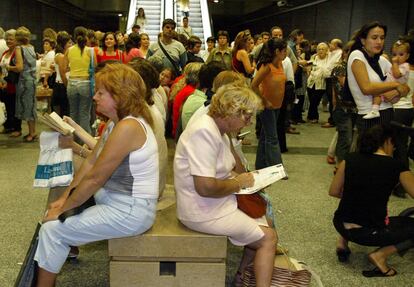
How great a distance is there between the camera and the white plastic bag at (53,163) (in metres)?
2.64

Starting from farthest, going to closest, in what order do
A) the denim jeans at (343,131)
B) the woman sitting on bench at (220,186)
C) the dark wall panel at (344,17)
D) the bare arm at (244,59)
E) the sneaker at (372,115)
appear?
1. the dark wall panel at (344,17)
2. the bare arm at (244,59)
3. the denim jeans at (343,131)
4. the sneaker at (372,115)
5. the woman sitting on bench at (220,186)

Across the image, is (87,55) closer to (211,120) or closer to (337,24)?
(211,120)

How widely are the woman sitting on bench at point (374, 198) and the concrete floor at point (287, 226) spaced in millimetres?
200

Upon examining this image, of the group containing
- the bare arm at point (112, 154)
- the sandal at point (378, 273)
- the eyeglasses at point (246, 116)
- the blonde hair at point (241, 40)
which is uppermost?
the blonde hair at point (241, 40)

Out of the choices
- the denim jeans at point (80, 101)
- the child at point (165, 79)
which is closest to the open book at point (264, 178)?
the child at point (165, 79)

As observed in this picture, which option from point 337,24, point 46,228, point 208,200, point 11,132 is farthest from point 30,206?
point 337,24

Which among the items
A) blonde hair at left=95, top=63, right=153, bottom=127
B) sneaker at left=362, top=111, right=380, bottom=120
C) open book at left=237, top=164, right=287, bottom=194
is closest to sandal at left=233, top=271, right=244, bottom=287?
open book at left=237, top=164, right=287, bottom=194

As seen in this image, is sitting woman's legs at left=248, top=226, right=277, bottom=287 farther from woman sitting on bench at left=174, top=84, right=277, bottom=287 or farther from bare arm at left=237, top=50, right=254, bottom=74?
bare arm at left=237, top=50, right=254, bottom=74

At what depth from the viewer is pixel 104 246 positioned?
132 inches

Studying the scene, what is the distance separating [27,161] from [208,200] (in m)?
3.80

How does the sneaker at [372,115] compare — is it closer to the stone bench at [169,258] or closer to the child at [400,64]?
the child at [400,64]

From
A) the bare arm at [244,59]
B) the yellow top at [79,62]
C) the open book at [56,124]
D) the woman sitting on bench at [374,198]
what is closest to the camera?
the open book at [56,124]

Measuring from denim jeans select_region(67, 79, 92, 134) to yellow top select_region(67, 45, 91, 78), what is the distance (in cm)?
10

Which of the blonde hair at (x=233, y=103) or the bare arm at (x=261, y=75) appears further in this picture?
the bare arm at (x=261, y=75)
